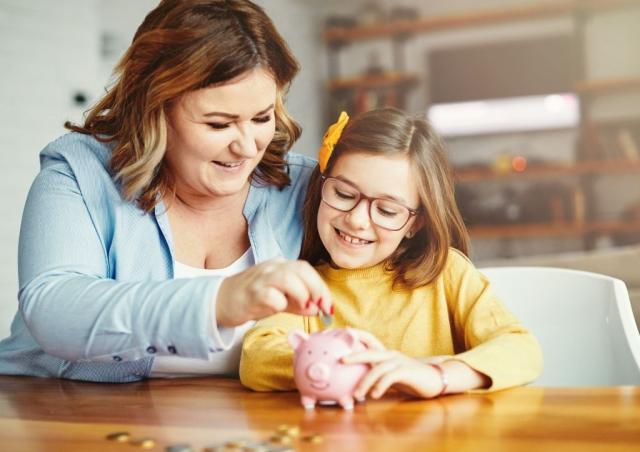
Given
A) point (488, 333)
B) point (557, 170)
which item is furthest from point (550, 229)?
point (488, 333)

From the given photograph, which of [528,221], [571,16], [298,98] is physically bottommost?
[528,221]

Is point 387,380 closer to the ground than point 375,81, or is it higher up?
closer to the ground

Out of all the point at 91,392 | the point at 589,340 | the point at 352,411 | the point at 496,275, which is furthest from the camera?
the point at 496,275

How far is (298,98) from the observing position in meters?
7.39

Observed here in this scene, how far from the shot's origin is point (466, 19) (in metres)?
7.15

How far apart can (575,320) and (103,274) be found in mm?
902

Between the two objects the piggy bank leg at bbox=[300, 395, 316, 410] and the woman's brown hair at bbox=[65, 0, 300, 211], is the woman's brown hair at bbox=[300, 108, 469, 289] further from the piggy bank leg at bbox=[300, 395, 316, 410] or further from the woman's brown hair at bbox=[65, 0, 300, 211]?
the piggy bank leg at bbox=[300, 395, 316, 410]

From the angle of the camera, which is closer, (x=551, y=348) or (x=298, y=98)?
(x=551, y=348)

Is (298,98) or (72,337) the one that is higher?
(298,98)

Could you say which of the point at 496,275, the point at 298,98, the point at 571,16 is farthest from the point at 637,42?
the point at 496,275

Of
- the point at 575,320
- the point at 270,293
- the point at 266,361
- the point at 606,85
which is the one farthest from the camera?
the point at 606,85

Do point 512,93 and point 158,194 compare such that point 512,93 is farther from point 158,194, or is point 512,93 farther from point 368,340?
point 368,340

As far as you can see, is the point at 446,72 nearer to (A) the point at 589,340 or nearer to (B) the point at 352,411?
(A) the point at 589,340

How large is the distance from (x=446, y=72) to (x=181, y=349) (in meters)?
6.53
